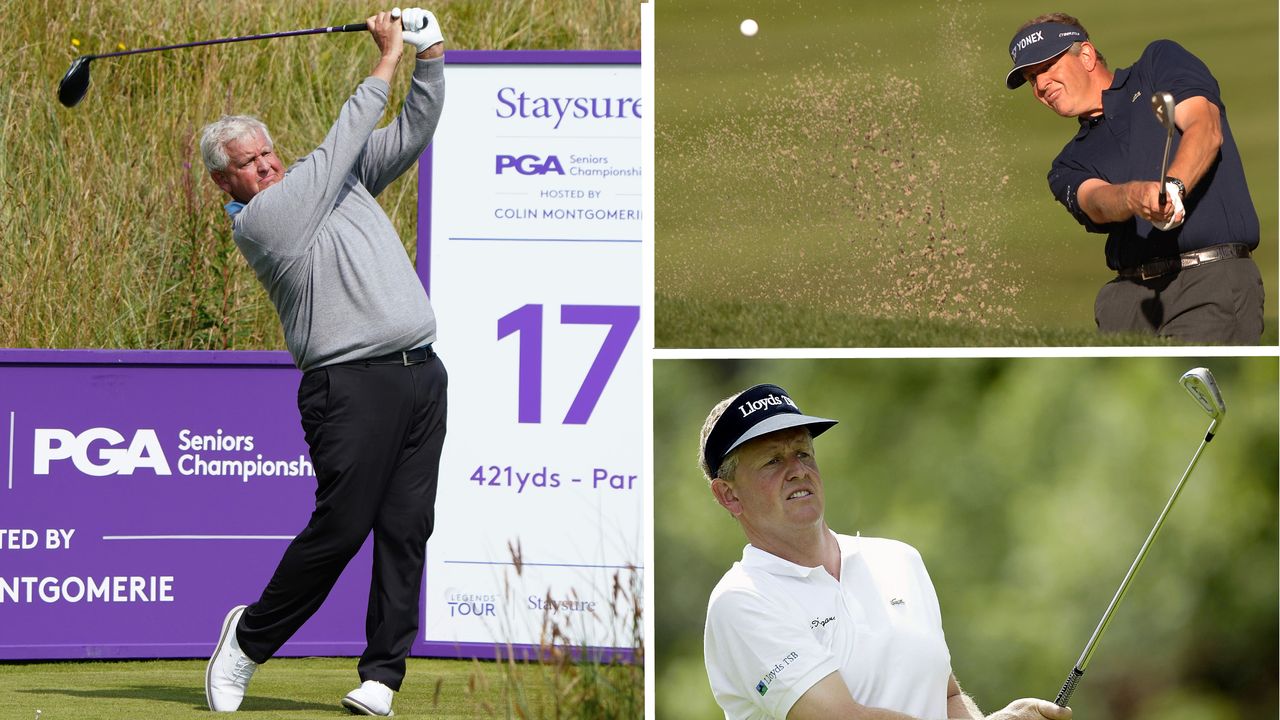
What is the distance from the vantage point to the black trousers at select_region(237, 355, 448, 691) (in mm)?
4320

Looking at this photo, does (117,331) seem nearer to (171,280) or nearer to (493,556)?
(171,280)

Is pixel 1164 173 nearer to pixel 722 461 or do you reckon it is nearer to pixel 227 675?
pixel 722 461

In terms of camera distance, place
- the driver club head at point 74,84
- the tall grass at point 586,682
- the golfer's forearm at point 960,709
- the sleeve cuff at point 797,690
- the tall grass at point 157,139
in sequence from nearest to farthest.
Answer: the sleeve cuff at point 797,690 → the golfer's forearm at point 960,709 → the tall grass at point 586,682 → the driver club head at point 74,84 → the tall grass at point 157,139

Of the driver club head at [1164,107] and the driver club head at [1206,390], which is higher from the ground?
the driver club head at [1164,107]

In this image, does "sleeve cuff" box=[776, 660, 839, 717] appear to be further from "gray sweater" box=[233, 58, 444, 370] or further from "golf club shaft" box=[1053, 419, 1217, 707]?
"gray sweater" box=[233, 58, 444, 370]

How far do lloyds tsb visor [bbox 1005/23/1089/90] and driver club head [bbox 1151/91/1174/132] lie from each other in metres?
0.17

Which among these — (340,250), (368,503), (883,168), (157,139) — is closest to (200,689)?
(368,503)

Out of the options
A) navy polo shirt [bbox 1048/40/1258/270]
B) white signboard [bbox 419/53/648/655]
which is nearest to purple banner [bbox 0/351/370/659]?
white signboard [bbox 419/53/648/655]

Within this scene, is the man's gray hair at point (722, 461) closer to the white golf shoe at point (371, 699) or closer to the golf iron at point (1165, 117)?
the golf iron at point (1165, 117)

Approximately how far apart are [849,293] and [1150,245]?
25.1 inches

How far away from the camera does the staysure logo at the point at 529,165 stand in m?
5.50

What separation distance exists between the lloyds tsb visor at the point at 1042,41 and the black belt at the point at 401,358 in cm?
215

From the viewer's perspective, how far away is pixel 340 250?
4395 millimetres

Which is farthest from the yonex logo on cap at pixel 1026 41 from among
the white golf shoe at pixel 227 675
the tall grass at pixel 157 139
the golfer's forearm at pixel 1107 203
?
the tall grass at pixel 157 139
